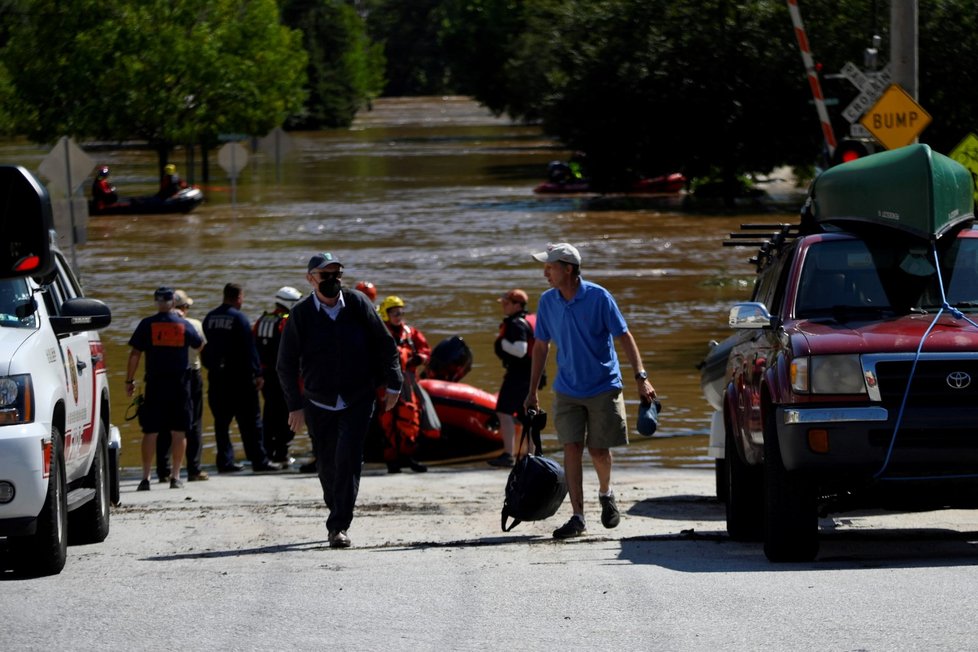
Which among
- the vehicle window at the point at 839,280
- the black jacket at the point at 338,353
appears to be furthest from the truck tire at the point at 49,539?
the vehicle window at the point at 839,280

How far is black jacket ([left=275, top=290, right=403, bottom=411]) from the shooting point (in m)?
10.8

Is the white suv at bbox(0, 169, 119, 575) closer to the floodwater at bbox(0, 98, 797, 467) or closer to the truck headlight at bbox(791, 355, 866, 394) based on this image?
the truck headlight at bbox(791, 355, 866, 394)

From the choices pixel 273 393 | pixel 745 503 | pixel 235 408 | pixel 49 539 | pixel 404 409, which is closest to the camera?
pixel 49 539

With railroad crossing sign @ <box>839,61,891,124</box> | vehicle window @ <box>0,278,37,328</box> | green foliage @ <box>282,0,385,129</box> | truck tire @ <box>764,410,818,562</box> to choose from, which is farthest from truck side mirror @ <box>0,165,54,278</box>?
green foliage @ <box>282,0,385,129</box>

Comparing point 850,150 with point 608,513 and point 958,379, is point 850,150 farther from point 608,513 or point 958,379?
point 958,379

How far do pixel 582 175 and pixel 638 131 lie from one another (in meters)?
6.41

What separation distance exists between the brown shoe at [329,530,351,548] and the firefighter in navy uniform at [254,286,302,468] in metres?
6.30

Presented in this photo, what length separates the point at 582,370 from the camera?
35.8ft

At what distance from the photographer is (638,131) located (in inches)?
1967

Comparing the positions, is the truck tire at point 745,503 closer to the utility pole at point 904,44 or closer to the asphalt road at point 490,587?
the asphalt road at point 490,587

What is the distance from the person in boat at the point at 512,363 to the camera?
15953mm

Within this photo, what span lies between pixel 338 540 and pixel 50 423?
221 cm

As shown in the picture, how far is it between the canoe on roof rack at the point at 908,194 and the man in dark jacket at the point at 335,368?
2842mm

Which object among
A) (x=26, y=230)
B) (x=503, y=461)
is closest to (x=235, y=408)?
(x=503, y=461)
